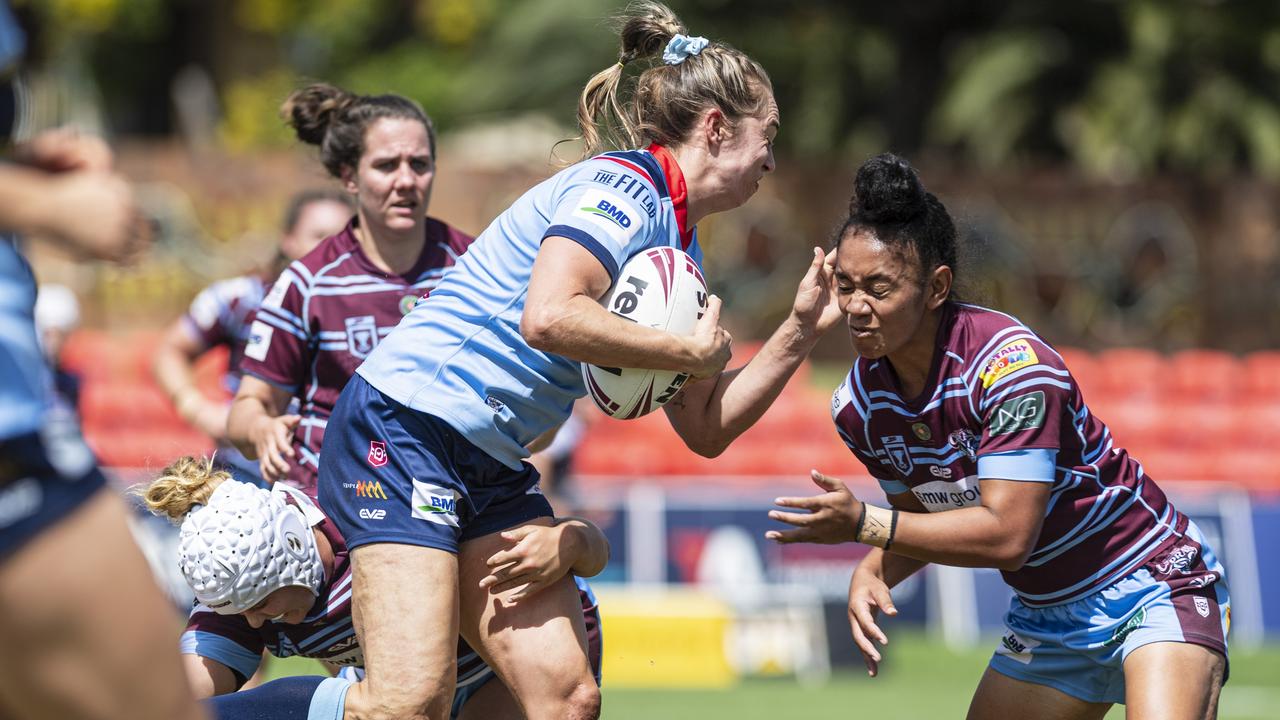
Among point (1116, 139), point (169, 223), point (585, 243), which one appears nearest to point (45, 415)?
point (585, 243)

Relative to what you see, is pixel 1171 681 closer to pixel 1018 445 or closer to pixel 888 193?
pixel 1018 445

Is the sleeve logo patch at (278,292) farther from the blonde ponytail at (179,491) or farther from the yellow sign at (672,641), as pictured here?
the yellow sign at (672,641)

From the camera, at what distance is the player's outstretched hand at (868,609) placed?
3.94 m

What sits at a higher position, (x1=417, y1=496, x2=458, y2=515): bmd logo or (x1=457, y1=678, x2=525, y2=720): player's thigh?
(x1=417, y1=496, x2=458, y2=515): bmd logo

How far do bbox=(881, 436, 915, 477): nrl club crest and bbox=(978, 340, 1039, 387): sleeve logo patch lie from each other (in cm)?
32

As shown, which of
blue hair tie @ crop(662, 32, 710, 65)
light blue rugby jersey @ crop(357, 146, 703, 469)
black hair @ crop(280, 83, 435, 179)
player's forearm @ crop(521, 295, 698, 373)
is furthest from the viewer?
black hair @ crop(280, 83, 435, 179)

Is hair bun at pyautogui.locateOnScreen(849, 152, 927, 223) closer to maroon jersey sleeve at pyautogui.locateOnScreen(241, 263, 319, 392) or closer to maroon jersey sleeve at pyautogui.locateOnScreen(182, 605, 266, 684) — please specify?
maroon jersey sleeve at pyautogui.locateOnScreen(241, 263, 319, 392)

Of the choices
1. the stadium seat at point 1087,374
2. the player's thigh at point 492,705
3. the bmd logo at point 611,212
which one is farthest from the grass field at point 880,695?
the stadium seat at point 1087,374

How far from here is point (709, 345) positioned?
3.62 m

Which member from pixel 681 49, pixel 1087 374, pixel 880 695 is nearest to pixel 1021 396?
pixel 681 49

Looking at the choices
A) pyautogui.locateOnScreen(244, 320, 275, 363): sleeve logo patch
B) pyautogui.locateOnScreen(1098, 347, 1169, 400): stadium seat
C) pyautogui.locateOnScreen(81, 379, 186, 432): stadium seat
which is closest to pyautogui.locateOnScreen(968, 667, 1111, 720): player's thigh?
pyautogui.locateOnScreen(244, 320, 275, 363): sleeve logo patch

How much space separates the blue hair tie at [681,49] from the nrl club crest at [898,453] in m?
1.16

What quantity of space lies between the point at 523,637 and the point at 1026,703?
142 centimetres

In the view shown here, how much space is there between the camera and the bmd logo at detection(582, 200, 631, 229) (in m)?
3.58
